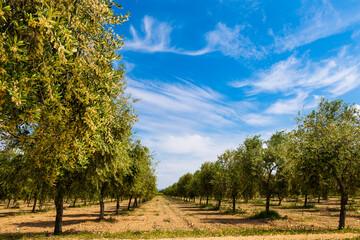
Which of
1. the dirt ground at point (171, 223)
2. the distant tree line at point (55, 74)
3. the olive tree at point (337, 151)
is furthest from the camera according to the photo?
the dirt ground at point (171, 223)

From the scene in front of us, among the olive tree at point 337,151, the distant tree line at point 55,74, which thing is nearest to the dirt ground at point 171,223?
the olive tree at point 337,151

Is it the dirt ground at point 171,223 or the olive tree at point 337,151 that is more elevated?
the olive tree at point 337,151

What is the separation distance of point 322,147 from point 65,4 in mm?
23087

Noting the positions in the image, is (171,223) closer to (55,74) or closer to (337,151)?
(337,151)

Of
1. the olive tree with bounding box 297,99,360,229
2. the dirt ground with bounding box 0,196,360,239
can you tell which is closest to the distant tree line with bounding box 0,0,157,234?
the dirt ground with bounding box 0,196,360,239

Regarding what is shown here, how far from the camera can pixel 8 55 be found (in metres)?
5.10

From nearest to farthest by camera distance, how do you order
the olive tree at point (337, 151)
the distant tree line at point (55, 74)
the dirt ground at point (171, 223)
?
the distant tree line at point (55, 74) < the olive tree at point (337, 151) < the dirt ground at point (171, 223)

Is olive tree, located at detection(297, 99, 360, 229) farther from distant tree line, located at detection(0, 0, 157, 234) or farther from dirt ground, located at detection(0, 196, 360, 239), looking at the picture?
distant tree line, located at detection(0, 0, 157, 234)

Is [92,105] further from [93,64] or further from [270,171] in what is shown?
[270,171]

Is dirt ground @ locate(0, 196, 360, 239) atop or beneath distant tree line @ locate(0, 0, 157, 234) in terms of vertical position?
beneath

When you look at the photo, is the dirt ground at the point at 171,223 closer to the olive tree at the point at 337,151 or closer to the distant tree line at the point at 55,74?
the olive tree at the point at 337,151

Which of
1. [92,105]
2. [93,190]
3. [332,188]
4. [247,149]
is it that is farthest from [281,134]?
[92,105]

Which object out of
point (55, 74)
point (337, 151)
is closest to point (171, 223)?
point (337, 151)

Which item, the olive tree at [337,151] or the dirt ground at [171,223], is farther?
the dirt ground at [171,223]
